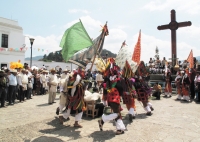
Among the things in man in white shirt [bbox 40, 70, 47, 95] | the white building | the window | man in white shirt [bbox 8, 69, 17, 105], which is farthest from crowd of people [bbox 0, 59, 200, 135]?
the window

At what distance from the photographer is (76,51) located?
16.3 ft

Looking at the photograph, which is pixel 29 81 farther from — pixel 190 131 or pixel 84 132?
pixel 190 131

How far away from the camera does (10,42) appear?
80.0ft

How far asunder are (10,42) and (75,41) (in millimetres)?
22869

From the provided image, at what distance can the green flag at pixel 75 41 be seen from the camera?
16.2 ft

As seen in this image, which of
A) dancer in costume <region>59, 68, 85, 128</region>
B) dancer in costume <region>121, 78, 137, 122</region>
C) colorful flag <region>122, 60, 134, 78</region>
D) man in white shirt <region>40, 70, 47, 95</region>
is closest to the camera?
dancer in costume <region>59, 68, 85, 128</region>

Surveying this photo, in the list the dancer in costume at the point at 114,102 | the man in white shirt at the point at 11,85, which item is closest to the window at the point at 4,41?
the man in white shirt at the point at 11,85

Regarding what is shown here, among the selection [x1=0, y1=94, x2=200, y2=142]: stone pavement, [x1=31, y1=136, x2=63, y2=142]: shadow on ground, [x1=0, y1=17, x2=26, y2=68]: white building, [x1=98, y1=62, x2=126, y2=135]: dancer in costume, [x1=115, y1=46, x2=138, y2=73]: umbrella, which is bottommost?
[x1=31, y1=136, x2=63, y2=142]: shadow on ground

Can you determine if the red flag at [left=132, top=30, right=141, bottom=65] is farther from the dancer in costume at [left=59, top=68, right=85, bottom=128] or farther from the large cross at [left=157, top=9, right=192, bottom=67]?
the large cross at [left=157, top=9, right=192, bottom=67]

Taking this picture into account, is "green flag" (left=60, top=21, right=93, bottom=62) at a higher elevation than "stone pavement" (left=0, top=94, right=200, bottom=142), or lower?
higher

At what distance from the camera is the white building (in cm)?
2333

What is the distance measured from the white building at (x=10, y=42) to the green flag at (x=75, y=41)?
21.3m

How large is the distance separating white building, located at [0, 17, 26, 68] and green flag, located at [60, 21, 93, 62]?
21287 mm

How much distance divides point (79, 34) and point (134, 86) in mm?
2906
